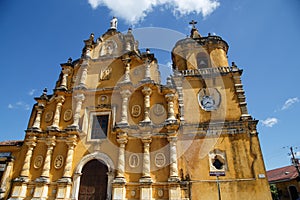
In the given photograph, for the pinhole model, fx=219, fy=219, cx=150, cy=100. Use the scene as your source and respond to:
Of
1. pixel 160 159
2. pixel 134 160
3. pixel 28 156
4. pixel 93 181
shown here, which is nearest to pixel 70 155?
pixel 93 181

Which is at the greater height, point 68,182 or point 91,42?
point 91,42

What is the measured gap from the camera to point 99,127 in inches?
524

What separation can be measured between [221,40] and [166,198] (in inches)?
467

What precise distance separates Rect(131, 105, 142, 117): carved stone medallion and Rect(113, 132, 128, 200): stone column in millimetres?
1548

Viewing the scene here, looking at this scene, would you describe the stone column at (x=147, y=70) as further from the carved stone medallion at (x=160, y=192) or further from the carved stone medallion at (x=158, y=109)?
the carved stone medallion at (x=160, y=192)

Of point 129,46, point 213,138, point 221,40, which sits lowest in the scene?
point 213,138

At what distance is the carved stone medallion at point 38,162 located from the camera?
1245 centimetres

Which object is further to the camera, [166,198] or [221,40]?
[221,40]

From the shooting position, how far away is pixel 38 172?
484 inches

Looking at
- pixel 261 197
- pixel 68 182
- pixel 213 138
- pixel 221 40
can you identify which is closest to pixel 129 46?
pixel 221 40

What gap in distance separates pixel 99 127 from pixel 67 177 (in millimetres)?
3254

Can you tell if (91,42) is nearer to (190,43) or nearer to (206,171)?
(190,43)

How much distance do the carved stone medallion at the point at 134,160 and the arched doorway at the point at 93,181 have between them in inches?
58.3

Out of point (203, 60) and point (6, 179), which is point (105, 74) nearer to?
point (203, 60)
